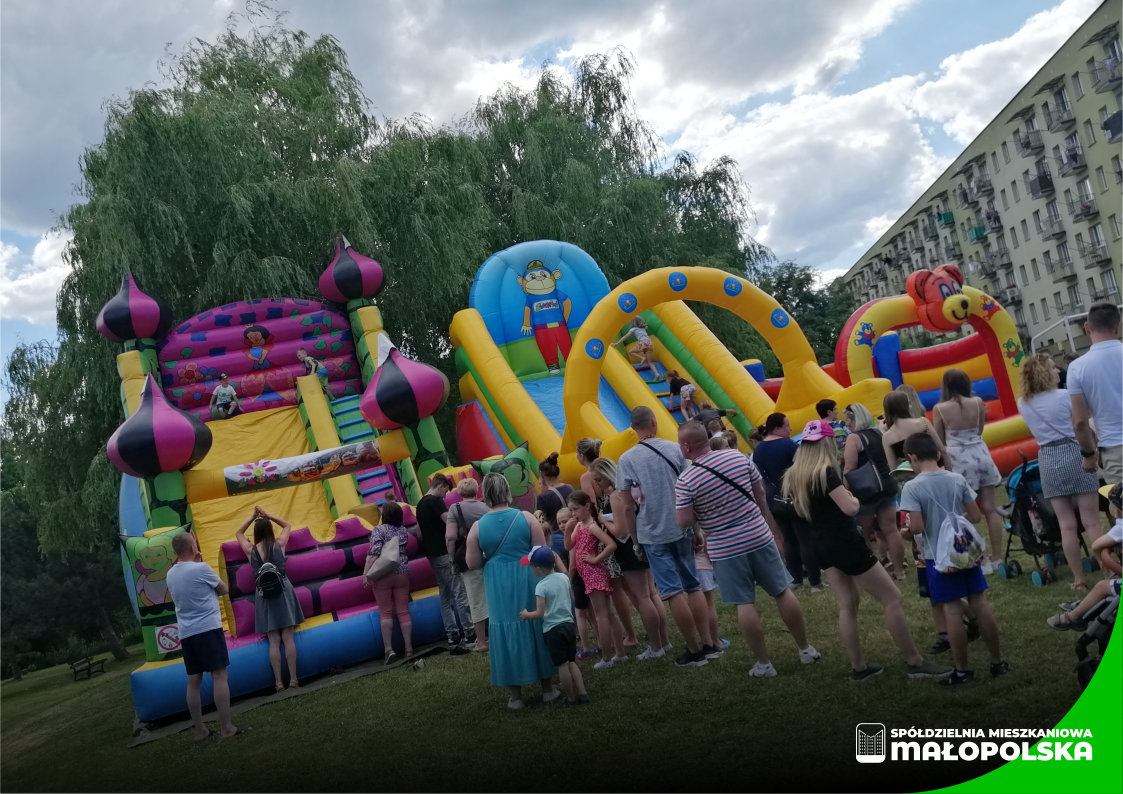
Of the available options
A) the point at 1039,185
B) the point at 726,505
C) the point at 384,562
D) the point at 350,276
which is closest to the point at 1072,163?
the point at 1039,185

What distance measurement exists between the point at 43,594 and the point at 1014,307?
12.6 meters

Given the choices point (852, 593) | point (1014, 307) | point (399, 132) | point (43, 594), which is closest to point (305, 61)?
point (399, 132)

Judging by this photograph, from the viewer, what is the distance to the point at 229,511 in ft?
32.7

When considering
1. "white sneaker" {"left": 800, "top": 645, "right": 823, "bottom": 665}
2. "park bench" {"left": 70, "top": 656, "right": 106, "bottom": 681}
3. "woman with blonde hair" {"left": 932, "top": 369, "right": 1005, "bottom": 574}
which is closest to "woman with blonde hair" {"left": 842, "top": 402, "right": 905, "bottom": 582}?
"woman with blonde hair" {"left": 932, "top": 369, "right": 1005, "bottom": 574}

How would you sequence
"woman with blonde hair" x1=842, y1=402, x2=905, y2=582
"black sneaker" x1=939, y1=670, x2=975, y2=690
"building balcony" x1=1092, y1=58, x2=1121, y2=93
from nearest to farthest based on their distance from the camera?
"black sneaker" x1=939, y1=670, x2=975, y2=690 < "building balcony" x1=1092, y1=58, x2=1121, y2=93 < "woman with blonde hair" x1=842, y1=402, x2=905, y2=582

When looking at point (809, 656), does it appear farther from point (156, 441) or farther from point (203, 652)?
point (156, 441)

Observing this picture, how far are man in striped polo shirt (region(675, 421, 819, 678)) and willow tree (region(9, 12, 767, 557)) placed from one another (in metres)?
8.91

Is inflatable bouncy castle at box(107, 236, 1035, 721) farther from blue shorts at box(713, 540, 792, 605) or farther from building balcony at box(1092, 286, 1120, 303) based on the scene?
blue shorts at box(713, 540, 792, 605)

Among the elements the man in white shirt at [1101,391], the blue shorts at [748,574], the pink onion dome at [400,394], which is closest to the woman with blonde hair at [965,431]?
the man in white shirt at [1101,391]

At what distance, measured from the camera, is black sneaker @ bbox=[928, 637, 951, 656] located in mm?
4816

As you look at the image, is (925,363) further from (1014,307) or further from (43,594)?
(43,594)

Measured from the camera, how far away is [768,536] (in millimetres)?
4883

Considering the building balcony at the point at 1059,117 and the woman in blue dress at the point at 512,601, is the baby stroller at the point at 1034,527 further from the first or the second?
the woman in blue dress at the point at 512,601

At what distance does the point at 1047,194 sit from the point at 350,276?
23.8ft
